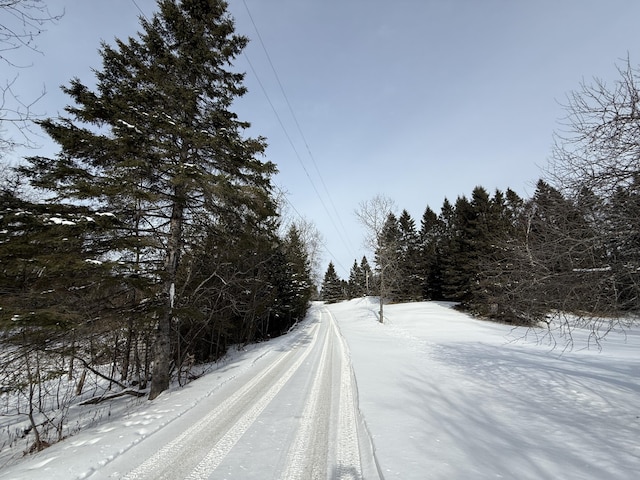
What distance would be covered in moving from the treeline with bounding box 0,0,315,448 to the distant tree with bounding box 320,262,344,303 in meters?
66.9

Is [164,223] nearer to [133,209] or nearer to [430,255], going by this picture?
[133,209]

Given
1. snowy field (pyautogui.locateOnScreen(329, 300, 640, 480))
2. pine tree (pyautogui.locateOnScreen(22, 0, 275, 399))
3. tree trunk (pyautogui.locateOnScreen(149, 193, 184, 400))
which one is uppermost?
pine tree (pyautogui.locateOnScreen(22, 0, 275, 399))

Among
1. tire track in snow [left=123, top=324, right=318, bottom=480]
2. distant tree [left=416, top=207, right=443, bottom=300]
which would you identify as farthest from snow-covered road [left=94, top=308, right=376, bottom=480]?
distant tree [left=416, top=207, right=443, bottom=300]

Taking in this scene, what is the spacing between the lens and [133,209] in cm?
696

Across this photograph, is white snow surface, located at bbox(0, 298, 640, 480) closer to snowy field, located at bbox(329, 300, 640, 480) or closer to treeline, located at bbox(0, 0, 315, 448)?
snowy field, located at bbox(329, 300, 640, 480)

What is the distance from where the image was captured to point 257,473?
329 centimetres

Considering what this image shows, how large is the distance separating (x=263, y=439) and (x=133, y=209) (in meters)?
6.04

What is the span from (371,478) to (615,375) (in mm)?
9197

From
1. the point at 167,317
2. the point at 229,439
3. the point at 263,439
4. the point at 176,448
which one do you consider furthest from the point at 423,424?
the point at 167,317

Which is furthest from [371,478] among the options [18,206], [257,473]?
[18,206]

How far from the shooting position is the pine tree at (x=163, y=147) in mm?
6414

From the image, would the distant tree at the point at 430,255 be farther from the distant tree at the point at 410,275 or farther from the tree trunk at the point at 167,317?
the tree trunk at the point at 167,317

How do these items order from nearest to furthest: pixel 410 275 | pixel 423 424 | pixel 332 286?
pixel 423 424, pixel 410 275, pixel 332 286

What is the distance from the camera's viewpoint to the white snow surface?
3.38 metres
